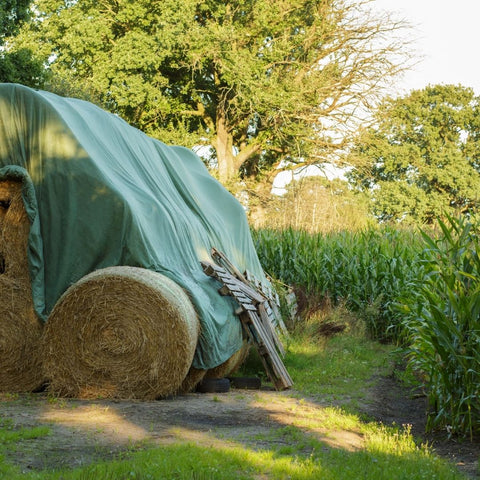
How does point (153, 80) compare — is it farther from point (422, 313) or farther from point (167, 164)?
point (422, 313)

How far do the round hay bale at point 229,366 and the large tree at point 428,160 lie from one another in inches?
1328

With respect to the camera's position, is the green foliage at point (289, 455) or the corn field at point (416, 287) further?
Result: the corn field at point (416, 287)

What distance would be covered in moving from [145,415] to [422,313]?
290 centimetres

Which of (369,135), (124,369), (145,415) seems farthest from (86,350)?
(369,135)

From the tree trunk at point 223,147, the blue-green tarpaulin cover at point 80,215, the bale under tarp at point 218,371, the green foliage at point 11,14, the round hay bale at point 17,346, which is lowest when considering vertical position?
the bale under tarp at point 218,371

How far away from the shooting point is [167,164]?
12.0 m

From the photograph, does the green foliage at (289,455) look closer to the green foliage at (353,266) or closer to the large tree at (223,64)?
the green foliage at (353,266)

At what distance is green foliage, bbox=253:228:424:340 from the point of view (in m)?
14.6

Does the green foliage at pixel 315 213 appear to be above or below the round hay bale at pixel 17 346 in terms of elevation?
above

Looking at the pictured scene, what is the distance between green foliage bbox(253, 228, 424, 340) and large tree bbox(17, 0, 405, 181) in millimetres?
13713

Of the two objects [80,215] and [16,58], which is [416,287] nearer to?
[80,215]

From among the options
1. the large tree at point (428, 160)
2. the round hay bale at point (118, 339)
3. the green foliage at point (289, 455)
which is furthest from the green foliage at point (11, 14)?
the large tree at point (428, 160)

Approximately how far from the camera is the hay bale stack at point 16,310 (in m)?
7.99

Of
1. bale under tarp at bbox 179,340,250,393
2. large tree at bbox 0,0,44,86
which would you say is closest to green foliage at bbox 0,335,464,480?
bale under tarp at bbox 179,340,250,393
